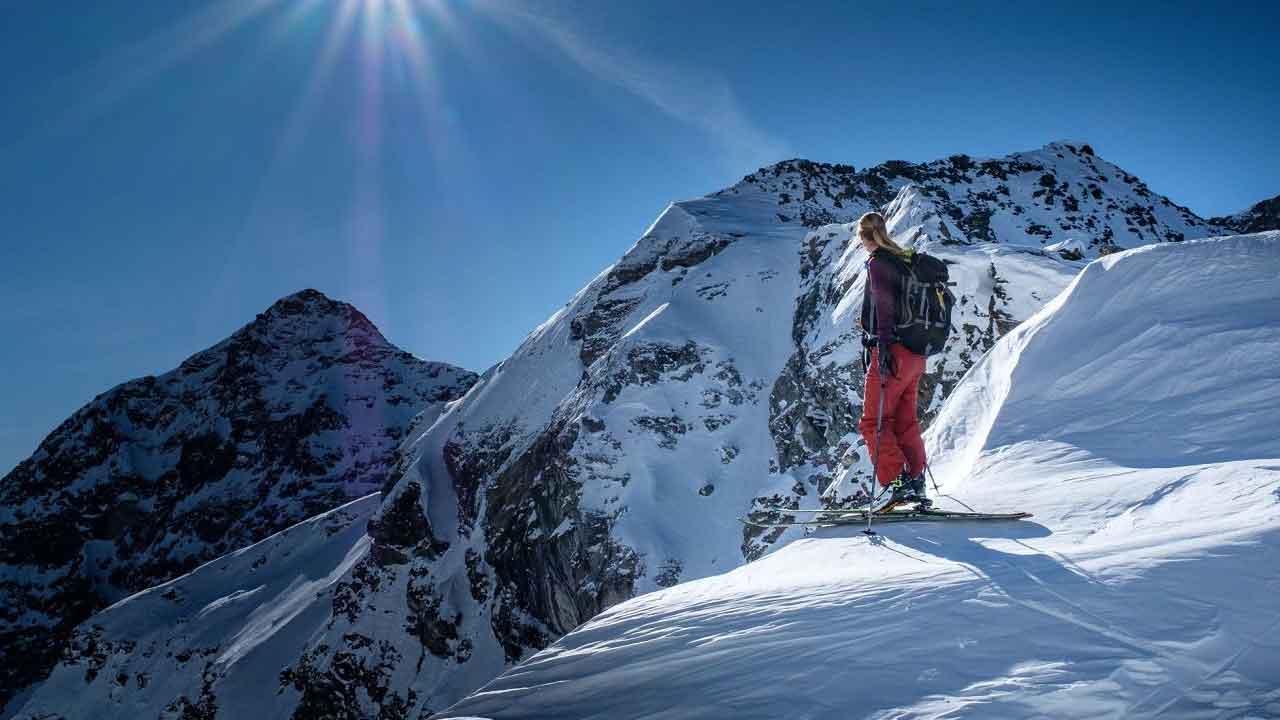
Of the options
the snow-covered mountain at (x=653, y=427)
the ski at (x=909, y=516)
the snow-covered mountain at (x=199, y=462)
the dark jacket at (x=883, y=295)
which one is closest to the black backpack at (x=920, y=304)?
the dark jacket at (x=883, y=295)

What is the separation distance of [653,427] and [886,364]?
3749cm

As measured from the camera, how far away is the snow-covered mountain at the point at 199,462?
134 metres

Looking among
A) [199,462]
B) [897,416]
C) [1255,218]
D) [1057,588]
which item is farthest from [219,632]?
[1255,218]

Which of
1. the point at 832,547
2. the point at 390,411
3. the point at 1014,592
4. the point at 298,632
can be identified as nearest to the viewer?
the point at 1014,592

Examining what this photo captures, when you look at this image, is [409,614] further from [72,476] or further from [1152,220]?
[72,476]

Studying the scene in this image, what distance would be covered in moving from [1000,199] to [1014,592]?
77048 millimetres

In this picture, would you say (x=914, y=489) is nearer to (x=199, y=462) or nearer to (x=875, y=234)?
(x=875, y=234)

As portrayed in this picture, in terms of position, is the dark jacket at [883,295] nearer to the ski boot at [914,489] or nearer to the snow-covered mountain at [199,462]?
the ski boot at [914,489]

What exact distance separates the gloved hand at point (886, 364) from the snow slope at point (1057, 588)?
1.12 m

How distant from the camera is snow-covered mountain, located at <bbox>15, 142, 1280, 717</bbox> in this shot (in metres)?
36.8

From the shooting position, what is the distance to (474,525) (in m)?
61.4

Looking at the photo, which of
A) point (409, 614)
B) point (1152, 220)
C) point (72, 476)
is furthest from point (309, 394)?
point (1152, 220)

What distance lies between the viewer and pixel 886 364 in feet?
19.4

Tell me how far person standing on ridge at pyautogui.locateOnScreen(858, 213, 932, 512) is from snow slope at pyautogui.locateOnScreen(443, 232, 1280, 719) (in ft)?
1.86
